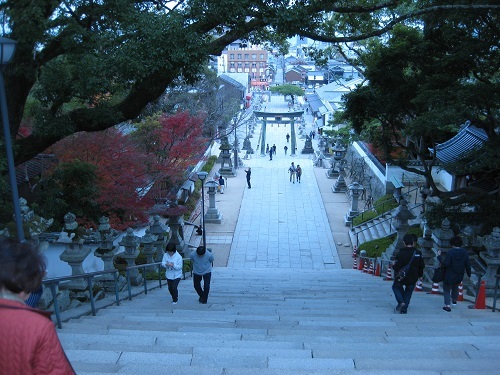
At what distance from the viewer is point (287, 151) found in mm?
41250

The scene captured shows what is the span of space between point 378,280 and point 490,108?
4750mm

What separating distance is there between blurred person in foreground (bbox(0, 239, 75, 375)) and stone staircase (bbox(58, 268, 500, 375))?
72.9 inches

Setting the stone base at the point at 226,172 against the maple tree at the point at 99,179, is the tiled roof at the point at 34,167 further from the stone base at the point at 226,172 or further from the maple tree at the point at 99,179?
the stone base at the point at 226,172

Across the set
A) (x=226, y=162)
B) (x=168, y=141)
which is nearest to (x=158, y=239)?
(x=168, y=141)

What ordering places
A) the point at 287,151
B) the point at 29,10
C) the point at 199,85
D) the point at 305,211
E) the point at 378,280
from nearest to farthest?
the point at 29,10 < the point at 378,280 < the point at 305,211 < the point at 199,85 < the point at 287,151

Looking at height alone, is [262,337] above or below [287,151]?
above

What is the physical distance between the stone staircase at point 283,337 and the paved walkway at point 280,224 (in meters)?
8.87

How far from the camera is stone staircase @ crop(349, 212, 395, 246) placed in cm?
1873

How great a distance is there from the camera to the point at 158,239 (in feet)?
41.8

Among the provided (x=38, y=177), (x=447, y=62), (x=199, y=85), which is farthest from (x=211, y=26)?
(x=199, y=85)

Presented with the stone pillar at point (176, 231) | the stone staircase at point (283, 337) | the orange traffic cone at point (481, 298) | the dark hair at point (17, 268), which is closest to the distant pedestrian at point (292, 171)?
the stone pillar at point (176, 231)

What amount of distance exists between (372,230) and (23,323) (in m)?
18.2

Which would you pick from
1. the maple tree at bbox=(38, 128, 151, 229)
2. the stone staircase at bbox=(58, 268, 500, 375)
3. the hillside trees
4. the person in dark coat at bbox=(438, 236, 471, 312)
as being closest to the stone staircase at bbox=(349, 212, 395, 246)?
the hillside trees

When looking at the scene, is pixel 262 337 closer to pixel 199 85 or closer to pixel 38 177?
pixel 38 177
